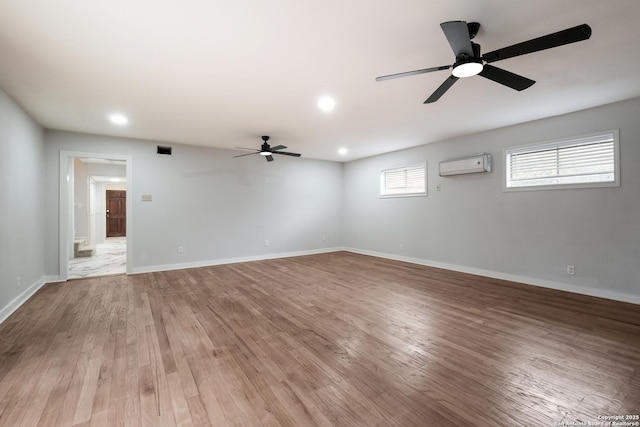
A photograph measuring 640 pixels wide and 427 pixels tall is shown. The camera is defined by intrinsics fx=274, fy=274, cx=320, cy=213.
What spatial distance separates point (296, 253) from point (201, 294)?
347 cm

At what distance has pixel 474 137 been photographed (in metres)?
5.04

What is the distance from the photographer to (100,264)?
6098 mm

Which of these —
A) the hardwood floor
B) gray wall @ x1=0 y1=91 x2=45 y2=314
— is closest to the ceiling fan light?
the hardwood floor

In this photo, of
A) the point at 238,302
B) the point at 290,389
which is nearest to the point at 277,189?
the point at 238,302

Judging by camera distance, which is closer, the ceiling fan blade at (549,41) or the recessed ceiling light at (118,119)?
the ceiling fan blade at (549,41)

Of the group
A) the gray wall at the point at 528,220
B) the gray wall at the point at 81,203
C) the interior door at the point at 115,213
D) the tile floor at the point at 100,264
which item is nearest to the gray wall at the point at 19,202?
the tile floor at the point at 100,264

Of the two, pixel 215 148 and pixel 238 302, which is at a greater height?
pixel 215 148

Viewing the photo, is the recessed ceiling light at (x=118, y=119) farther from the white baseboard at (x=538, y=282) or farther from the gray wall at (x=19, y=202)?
the white baseboard at (x=538, y=282)

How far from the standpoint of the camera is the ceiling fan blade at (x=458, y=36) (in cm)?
171

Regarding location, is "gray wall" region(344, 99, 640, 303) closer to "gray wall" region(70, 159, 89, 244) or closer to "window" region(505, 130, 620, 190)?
"window" region(505, 130, 620, 190)

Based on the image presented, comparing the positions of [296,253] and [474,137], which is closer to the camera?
[474,137]

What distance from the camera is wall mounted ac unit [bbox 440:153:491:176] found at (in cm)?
474

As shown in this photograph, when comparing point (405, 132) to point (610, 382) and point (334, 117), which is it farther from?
point (610, 382)

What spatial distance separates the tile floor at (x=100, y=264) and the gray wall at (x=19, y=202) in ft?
2.90
